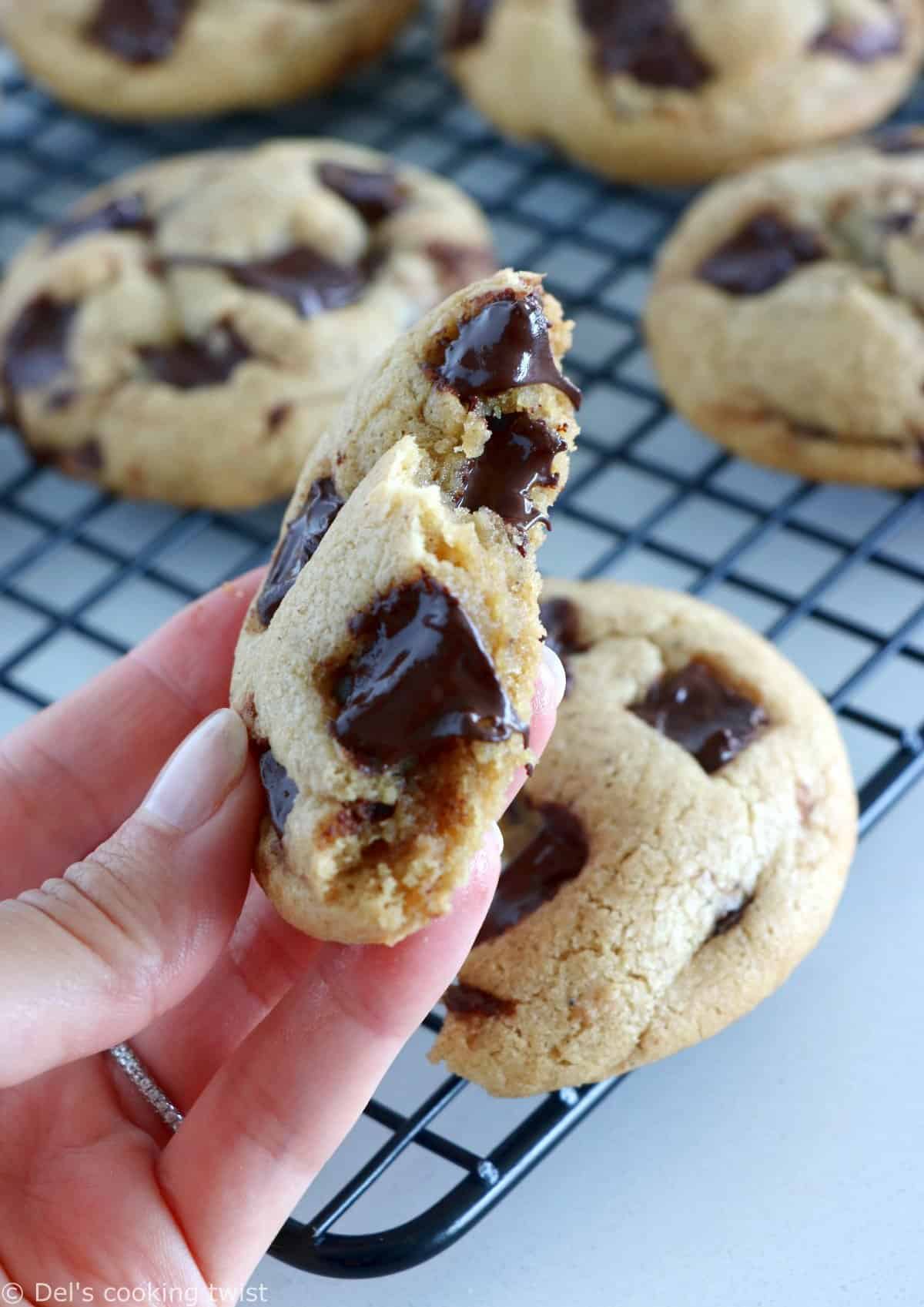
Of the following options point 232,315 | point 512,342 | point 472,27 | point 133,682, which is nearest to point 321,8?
point 472,27

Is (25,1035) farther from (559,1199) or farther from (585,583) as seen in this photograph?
(585,583)

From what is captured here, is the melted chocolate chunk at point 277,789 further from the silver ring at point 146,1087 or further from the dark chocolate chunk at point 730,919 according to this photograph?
the dark chocolate chunk at point 730,919

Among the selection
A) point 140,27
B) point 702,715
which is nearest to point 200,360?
point 140,27

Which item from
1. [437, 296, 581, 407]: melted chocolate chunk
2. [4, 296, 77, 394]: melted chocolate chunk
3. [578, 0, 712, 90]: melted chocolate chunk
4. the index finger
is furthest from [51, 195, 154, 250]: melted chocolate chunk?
[437, 296, 581, 407]: melted chocolate chunk

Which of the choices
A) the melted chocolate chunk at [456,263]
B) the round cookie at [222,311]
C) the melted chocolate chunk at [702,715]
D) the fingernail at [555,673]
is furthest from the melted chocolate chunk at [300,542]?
the melted chocolate chunk at [456,263]

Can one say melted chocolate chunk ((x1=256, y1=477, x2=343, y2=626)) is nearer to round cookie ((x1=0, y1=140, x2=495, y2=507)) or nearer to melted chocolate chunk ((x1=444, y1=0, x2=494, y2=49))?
round cookie ((x1=0, y1=140, x2=495, y2=507))
